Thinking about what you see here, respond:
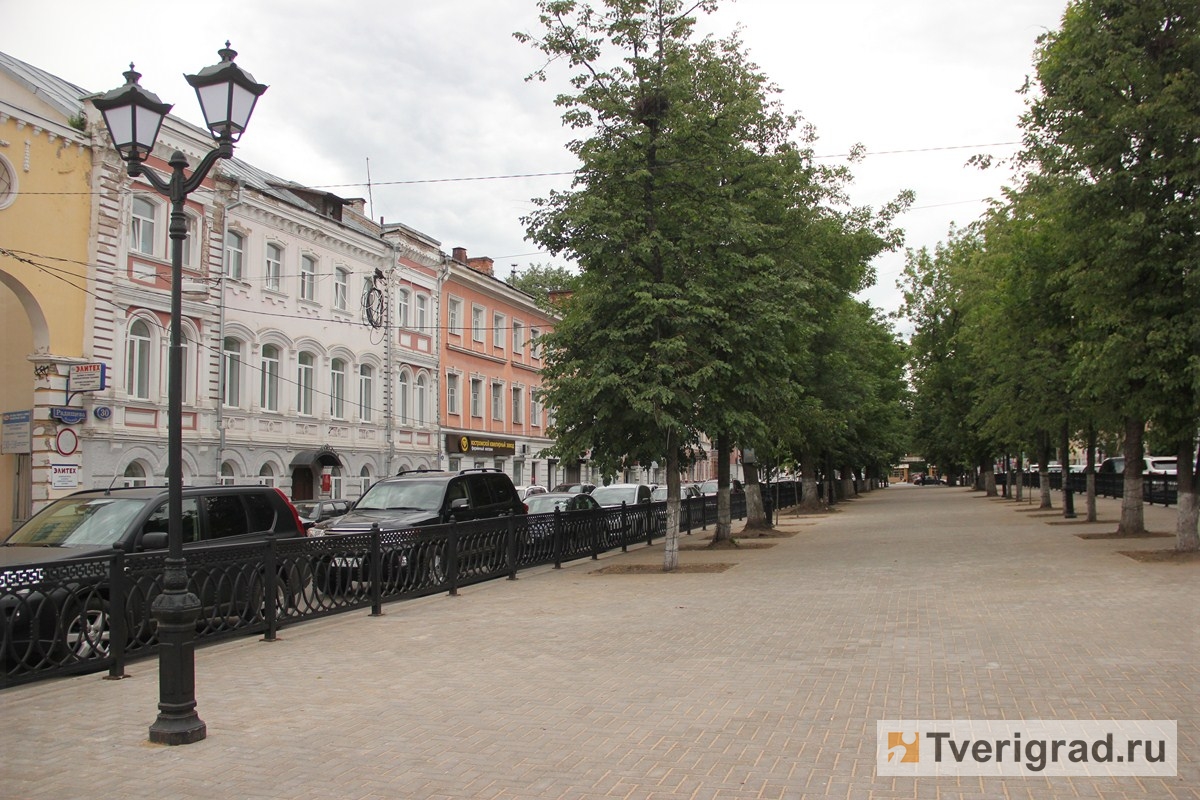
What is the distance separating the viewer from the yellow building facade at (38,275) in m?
22.7

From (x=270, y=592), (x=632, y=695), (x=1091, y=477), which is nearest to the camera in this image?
(x=632, y=695)

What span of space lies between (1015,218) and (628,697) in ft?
76.7

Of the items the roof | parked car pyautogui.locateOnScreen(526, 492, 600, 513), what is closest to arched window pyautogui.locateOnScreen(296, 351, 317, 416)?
the roof

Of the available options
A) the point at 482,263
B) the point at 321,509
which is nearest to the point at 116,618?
the point at 321,509

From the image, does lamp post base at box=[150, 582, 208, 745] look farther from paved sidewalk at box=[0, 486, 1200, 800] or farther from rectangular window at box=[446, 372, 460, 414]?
rectangular window at box=[446, 372, 460, 414]

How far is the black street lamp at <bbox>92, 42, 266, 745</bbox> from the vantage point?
6.04 m

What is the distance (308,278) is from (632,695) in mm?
28089

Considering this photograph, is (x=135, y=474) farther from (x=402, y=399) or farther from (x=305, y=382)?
(x=402, y=399)

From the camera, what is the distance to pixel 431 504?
51.1ft

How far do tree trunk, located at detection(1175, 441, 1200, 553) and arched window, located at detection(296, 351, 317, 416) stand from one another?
25173mm

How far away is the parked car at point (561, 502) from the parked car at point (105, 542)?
33.8 ft

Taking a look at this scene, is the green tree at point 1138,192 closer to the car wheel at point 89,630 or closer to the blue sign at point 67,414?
the car wheel at point 89,630

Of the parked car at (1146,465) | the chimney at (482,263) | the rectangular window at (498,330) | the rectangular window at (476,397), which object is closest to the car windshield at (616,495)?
the rectangular window at (476,397)

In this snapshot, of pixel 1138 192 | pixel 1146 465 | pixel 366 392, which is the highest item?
pixel 1138 192
